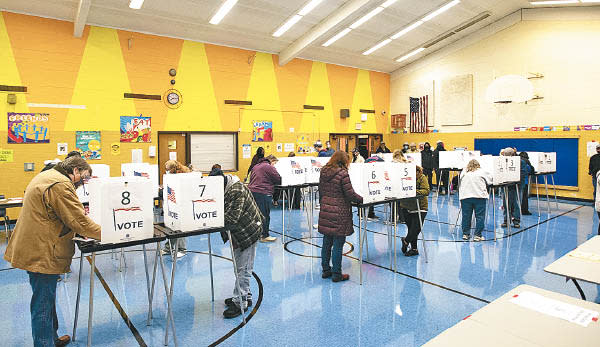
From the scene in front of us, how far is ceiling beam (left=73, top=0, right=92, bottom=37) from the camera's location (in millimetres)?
6662

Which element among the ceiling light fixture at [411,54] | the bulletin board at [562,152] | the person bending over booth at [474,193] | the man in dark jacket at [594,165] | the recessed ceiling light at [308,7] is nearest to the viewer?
the person bending over booth at [474,193]

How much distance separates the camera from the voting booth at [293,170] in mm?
6156

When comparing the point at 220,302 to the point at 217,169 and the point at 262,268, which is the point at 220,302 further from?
the point at 217,169

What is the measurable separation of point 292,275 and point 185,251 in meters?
1.82

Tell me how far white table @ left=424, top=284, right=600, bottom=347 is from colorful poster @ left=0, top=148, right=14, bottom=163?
8410 millimetres

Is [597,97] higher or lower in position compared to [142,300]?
higher

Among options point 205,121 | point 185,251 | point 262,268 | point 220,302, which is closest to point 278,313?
point 220,302

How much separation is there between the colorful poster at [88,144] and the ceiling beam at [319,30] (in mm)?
5198

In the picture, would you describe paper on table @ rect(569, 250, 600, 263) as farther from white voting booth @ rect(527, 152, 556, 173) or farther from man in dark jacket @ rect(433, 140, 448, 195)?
man in dark jacket @ rect(433, 140, 448, 195)

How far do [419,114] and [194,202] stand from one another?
11164mm

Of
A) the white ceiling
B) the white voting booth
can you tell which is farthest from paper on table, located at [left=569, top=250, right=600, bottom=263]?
the white ceiling

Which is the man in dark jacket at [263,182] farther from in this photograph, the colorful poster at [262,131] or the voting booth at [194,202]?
the colorful poster at [262,131]

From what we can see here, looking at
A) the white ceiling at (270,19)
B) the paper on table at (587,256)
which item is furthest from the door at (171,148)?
the paper on table at (587,256)

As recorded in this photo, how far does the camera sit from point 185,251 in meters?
5.28
